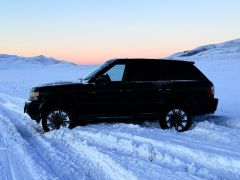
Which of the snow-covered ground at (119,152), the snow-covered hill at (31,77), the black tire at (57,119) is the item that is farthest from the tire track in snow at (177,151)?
the snow-covered hill at (31,77)

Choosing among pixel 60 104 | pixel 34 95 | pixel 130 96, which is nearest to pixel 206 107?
pixel 130 96

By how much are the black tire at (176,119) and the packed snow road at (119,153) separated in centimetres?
29

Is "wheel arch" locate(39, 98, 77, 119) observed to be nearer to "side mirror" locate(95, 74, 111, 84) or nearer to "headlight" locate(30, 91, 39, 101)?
"headlight" locate(30, 91, 39, 101)

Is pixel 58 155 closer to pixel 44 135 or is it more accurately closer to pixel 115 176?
pixel 115 176

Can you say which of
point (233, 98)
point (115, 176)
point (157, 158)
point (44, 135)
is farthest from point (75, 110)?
point (233, 98)

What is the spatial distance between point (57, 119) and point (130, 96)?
1.76 meters

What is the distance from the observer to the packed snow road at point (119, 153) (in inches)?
240

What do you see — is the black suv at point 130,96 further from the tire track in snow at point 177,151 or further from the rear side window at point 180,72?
the tire track in snow at point 177,151

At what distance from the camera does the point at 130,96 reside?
10219 mm

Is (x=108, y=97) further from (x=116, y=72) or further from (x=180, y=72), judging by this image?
(x=180, y=72)

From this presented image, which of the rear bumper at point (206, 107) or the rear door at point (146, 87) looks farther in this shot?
the rear bumper at point (206, 107)

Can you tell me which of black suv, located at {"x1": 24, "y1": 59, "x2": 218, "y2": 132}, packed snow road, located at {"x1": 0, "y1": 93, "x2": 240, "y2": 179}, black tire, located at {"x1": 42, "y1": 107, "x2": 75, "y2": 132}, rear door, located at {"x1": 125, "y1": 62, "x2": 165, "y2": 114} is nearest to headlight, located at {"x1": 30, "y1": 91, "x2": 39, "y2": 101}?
black suv, located at {"x1": 24, "y1": 59, "x2": 218, "y2": 132}

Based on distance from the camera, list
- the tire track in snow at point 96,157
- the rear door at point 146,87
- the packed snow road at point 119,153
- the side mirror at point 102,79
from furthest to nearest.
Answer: the rear door at point 146,87 < the side mirror at point 102,79 < the packed snow road at point 119,153 < the tire track in snow at point 96,157

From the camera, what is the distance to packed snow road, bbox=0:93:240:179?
6.09 m
